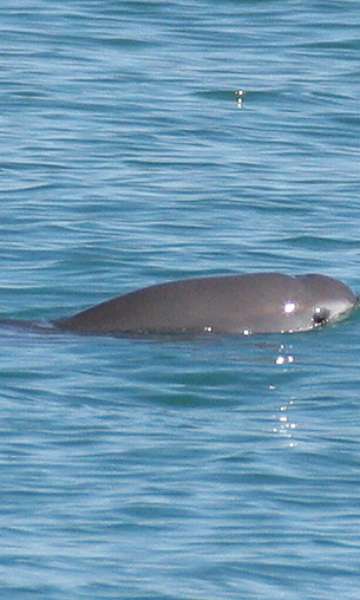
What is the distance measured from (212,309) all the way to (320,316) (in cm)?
76

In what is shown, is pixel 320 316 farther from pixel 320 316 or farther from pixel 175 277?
pixel 175 277

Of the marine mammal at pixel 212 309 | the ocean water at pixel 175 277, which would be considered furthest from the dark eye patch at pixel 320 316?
the ocean water at pixel 175 277

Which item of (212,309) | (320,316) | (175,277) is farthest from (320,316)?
(175,277)

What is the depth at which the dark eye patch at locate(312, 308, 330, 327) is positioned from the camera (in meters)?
14.5

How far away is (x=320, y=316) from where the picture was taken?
1458cm

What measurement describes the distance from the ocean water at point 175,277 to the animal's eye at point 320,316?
0.56 feet

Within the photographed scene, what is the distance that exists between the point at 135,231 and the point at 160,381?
4301mm

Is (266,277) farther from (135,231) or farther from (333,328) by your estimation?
(135,231)

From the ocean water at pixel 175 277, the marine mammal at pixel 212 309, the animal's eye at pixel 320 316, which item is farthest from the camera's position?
the animal's eye at pixel 320 316

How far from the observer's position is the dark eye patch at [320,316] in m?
14.5

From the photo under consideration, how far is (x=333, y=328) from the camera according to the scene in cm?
1454

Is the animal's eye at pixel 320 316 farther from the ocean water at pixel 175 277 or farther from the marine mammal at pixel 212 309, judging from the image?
the ocean water at pixel 175 277

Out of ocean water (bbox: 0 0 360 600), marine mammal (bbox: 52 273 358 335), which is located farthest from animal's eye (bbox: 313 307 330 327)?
ocean water (bbox: 0 0 360 600)

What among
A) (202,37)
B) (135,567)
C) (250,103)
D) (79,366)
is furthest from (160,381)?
(202,37)
